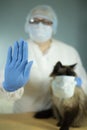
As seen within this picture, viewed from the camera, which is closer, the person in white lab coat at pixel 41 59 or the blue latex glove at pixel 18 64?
the blue latex glove at pixel 18 64

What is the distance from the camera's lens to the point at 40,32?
1.45 meters

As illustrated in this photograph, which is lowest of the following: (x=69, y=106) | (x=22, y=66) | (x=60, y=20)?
(x=69, y=106)

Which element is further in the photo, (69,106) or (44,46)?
(44,46)

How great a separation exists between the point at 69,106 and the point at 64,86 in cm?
12

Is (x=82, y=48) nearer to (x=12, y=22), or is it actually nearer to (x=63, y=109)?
(x=12, y=22)

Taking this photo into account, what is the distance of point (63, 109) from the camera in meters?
1.15

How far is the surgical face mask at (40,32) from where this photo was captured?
4.75 ft

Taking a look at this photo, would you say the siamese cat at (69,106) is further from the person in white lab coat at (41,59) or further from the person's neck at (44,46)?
the person's neck at (44,46)

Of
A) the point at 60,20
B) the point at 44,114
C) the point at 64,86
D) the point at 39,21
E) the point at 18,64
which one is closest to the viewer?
the point at 18,64

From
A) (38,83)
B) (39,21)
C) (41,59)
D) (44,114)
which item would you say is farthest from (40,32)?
(44,114)

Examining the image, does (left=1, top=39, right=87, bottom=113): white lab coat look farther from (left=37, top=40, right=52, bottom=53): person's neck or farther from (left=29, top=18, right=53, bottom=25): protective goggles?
(left=29, top=18, right=53, bottom=25): protective goggles

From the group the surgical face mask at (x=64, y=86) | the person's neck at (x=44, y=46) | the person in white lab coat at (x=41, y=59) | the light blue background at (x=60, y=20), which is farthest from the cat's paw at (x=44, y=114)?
the light blue background at (x=60, y=20)

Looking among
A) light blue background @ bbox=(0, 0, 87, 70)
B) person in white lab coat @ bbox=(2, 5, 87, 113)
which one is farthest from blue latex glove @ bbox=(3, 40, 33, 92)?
light blue background @ bbox=(0, 0, 87, 70)

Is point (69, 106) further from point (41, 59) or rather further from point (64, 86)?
point (41, 59)
